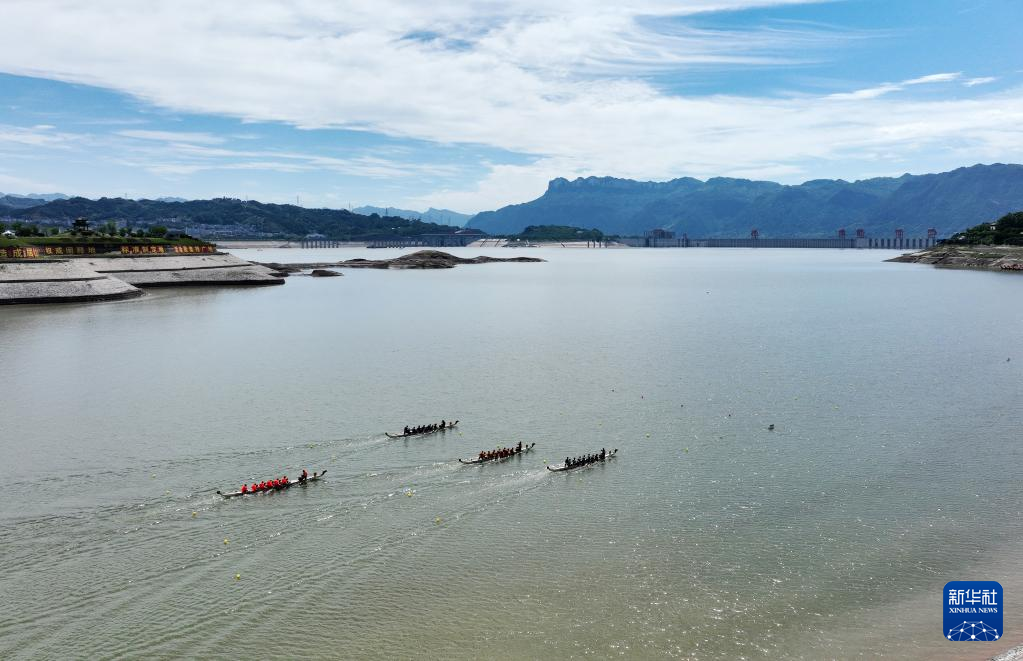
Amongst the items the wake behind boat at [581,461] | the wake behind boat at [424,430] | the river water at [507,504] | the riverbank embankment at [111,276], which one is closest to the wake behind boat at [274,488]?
the river water at [507,504]

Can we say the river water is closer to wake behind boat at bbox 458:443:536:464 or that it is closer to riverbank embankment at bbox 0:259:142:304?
wake behind boat at bbox 458:443:536:464

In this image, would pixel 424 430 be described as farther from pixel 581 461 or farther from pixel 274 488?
pixel 274 488

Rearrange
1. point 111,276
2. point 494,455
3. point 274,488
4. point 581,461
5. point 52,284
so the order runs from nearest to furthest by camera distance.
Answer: point 274,488 < point 581,461 < point 494,455 < point 52,284 < point 111,276

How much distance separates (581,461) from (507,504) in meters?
6.33

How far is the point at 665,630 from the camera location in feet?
73.9

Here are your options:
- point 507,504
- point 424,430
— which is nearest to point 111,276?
point 424,430

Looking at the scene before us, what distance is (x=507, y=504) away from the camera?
32156mm

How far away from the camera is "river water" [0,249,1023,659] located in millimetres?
22781

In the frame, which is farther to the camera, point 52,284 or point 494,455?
point 52,284

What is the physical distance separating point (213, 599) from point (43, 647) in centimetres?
486

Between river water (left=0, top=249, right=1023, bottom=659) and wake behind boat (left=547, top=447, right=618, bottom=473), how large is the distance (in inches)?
25.7

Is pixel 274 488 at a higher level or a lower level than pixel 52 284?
lower

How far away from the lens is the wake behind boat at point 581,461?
1428 inches

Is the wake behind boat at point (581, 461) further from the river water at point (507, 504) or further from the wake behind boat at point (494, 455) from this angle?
the wake behind boat at point (494, 455)
